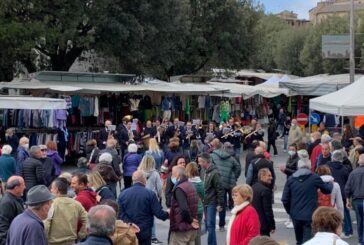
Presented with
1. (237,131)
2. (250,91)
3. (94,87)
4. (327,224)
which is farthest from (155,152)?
Answer: (250,91)

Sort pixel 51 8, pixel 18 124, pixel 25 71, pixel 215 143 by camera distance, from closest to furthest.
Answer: pixel 215 143
pixel 18 124
pixel 51 8
pixel 25 71

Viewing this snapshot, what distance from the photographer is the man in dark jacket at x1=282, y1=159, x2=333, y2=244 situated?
11.4 metres

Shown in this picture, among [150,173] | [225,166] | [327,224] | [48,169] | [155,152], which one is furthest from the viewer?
[155,152]

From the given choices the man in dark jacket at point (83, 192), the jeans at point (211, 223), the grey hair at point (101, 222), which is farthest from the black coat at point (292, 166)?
the grey hair at point (101, 222)

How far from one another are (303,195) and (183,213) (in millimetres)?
2232

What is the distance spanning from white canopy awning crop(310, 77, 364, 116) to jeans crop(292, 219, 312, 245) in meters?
6.07

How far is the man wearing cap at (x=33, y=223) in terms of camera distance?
736 cm

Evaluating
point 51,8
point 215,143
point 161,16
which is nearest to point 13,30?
point 51,8

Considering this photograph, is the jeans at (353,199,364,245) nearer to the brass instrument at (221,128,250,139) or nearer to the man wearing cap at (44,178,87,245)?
the man wearing cap at (44,178,87,245)

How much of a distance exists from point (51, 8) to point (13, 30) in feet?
9.95

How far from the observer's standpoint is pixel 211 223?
1269cm

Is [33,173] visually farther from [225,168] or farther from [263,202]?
[263,202]

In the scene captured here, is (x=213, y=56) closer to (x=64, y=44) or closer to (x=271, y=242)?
(x=64, y=44)

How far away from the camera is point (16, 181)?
903 centimetres
